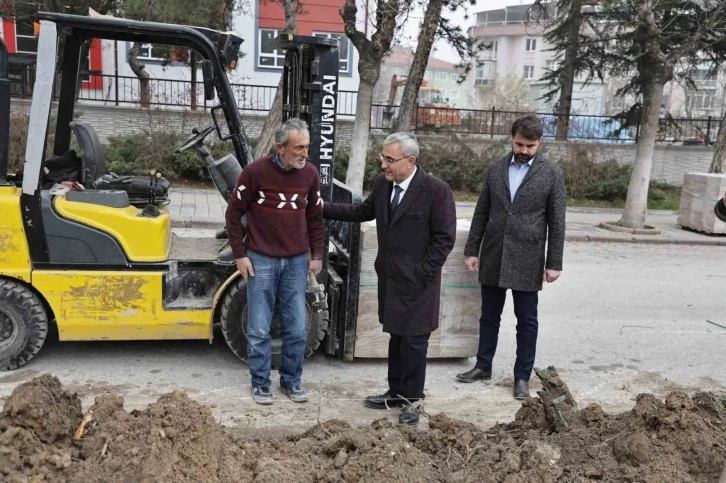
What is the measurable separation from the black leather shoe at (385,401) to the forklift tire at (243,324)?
778mm

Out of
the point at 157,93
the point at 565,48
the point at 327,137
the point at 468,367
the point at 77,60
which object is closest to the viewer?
the point at 327,137

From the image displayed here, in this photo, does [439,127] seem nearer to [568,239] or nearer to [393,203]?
[568,239]

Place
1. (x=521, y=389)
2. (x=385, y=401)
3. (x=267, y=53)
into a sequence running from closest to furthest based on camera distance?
(x=385, y=401), (x=521, y=389), (x=267, y=53)

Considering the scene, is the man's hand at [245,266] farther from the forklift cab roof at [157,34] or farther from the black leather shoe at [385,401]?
the forklift cab roof at [157,34]

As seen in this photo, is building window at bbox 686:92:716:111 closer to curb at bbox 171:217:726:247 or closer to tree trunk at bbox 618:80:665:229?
tree trunk at bbox 618:80:665:229

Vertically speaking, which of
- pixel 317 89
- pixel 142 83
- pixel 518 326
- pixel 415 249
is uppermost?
pixel 142 83

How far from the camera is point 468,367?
5.90 m

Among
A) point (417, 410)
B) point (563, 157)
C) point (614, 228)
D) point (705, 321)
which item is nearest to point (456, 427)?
point (417, 410)

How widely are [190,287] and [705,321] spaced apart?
5.58 metres

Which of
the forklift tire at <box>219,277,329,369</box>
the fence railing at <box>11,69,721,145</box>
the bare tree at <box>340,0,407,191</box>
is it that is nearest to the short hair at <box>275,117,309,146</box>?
the forklift tire at <box>219,277,329,369</box>

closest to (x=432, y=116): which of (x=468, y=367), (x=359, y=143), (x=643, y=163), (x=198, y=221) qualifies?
(x=359, y=143)

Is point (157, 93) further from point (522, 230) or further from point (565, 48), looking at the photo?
point (522, 230)

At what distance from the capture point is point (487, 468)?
3512mm

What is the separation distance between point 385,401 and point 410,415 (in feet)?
1.15
